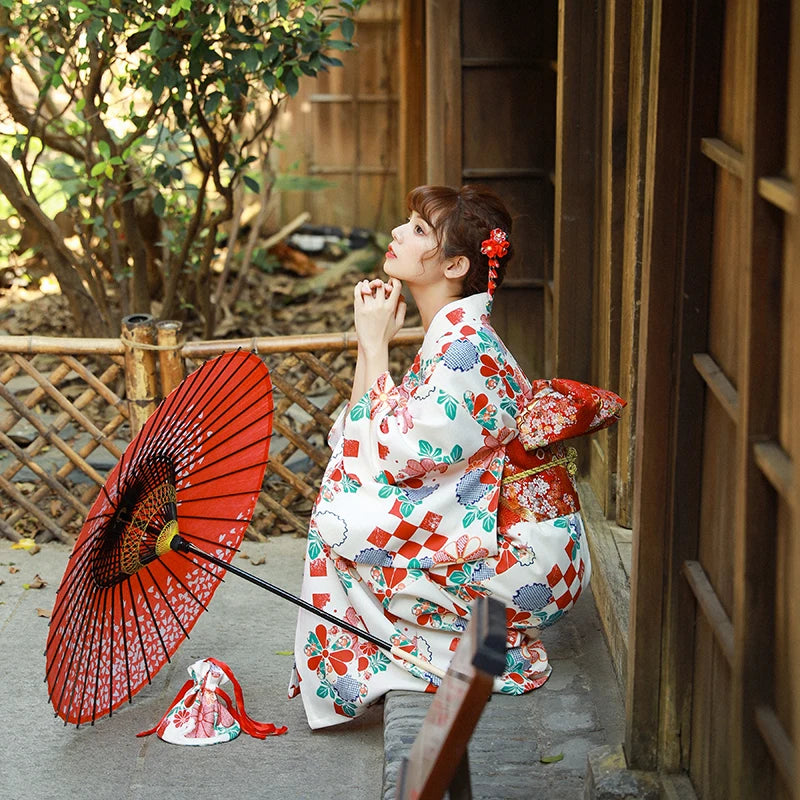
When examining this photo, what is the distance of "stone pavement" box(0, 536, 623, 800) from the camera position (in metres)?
2.99

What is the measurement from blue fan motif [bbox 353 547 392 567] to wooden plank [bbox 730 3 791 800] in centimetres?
122

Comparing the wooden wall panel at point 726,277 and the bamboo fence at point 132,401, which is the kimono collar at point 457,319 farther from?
the bamboo fence at point 132,401

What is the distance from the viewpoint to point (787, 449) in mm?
1945

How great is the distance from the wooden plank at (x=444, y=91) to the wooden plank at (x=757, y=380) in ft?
9.88

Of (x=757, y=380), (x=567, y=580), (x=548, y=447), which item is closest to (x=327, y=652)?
(x=567, y=580)

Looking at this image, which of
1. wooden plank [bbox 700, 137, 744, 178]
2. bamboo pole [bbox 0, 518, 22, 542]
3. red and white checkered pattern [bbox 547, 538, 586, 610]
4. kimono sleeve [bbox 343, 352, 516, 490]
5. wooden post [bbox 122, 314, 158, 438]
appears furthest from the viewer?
bamboo pole [bbox 0, 518, 22, 542]

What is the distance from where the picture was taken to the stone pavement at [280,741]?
118 inches

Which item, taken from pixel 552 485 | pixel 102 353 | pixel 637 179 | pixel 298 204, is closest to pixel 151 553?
pixel 552 485

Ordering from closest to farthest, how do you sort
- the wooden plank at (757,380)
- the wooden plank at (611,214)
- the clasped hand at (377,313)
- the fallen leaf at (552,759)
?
the wooden plank at (757,380) < the fallen leaf at (552,759) < the clasped hand at (377,313) < the wooden plank at (611,214)

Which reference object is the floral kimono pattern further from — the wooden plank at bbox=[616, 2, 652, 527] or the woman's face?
the wooden plank at bbox=[616, 2, 652, 527]

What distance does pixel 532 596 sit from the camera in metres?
3.20

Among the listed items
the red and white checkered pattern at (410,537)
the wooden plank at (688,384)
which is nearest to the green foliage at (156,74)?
the red and white checkered pattern at (410,537)

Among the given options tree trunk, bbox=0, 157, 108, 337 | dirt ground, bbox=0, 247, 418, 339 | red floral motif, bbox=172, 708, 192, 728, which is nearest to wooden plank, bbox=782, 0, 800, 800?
red floral motif, bbox=172, 708, 192, 728

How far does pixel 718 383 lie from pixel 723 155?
0.40 m
